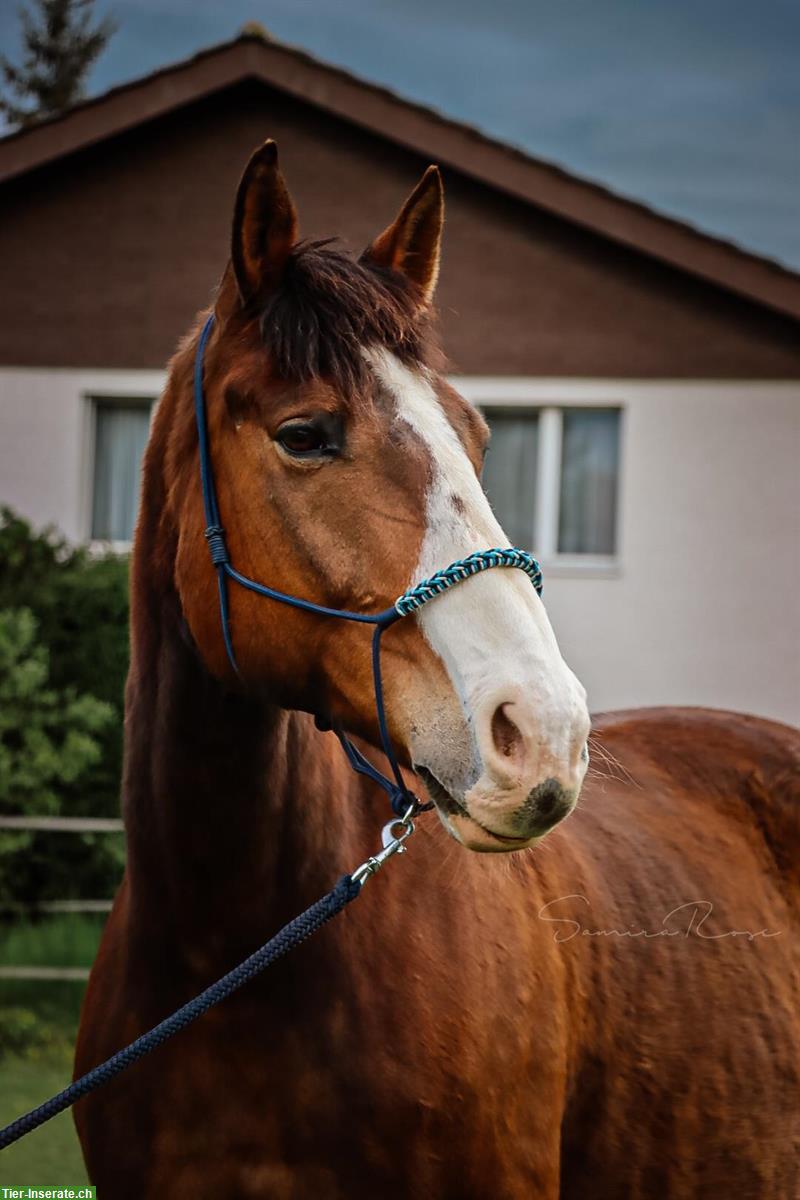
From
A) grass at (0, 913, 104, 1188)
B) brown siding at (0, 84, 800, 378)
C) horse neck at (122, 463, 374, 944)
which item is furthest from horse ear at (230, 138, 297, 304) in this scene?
brown siding at (0, 84, 800, 378)

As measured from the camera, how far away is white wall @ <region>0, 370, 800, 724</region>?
38.4ft

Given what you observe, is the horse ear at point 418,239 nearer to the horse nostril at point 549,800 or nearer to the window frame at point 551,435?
the horse nostril at point 549,800

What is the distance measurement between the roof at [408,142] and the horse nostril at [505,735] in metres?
10.6

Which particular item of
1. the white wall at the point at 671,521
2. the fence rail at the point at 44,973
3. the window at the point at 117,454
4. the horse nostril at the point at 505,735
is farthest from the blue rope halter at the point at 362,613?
the window at the point at 117,454

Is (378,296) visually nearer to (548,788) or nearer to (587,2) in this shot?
(548,788)

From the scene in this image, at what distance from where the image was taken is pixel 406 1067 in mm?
2324

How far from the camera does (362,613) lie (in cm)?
A: 206

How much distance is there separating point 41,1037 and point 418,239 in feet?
19.5

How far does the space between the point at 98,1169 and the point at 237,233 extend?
73.0 inches

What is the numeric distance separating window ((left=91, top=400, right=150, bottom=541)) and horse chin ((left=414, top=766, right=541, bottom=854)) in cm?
1079

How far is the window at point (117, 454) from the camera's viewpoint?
12359 millimetres

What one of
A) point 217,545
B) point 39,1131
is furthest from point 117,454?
point 217,545

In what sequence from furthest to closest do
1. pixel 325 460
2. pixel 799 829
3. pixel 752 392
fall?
1. pixel 752 392
2. pixel 799 829
3. pixel 325 460

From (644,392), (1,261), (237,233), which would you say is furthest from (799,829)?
(1,261)
